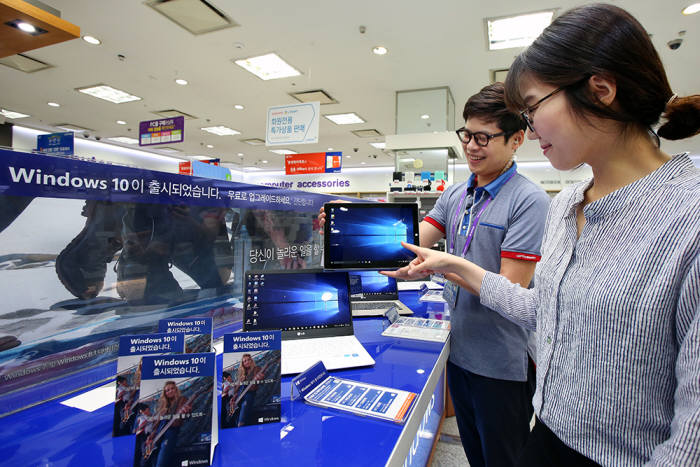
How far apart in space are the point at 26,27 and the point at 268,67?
10.3ft

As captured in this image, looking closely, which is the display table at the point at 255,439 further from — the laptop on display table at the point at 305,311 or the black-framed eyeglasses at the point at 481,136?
the black-framed eyeglasses at the point at 481,136

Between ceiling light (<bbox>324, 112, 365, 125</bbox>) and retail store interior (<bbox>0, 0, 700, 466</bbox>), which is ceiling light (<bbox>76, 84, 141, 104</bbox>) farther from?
ceiling light (<bbox>324, 112, 365, 125</bbox>)

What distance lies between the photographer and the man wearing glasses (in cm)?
126

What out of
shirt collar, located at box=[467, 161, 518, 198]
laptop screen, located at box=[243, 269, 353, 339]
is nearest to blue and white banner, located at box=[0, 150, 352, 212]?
laptop screen, located at box=[243, 269, 353, 339]

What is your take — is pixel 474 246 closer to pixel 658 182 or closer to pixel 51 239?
pixel 658 182

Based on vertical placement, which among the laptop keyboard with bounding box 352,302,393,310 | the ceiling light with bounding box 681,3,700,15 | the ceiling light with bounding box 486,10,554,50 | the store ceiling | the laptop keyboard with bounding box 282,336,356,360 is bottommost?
the laptop keyboard with bounding box 282,336,356,360

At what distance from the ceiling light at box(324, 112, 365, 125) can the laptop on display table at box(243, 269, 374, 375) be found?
694 centimetres

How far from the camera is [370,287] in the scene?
1993mm

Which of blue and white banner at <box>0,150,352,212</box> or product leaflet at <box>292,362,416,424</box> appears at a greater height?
blue and white banner at <box>0,150,352,212</box>

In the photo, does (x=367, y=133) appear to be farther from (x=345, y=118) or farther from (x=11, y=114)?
(x=11, y=114)

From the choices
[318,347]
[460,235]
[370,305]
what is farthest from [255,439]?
[370,305]

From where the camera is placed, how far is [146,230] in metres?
1.25

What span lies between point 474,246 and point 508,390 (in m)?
0.53

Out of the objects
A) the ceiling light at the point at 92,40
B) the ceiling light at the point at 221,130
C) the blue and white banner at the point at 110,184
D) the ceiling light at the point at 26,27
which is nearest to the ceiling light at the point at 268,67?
the ceiling light at the point at 92,40
